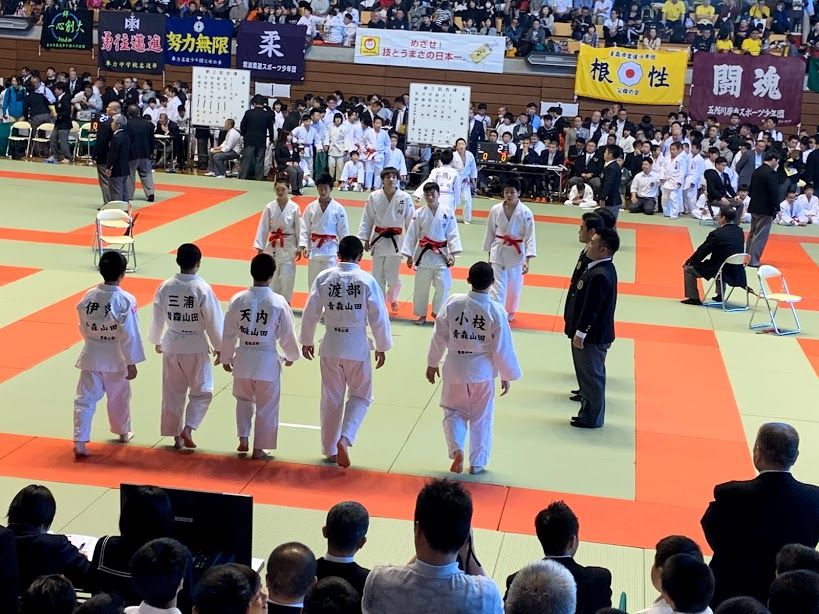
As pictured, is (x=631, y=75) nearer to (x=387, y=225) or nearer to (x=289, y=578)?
(x=387, y=225)

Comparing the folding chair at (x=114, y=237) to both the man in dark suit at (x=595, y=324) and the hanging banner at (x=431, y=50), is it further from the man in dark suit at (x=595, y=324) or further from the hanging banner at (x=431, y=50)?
the hanging banner at (x=431, y=50)

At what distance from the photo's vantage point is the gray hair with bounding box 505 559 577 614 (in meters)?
3.63

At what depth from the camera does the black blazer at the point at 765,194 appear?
16766mm

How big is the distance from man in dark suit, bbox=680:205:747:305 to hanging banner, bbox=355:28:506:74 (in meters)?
13.9

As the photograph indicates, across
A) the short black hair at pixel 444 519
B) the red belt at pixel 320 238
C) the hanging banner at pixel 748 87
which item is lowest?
the red belt at pixel 320 238

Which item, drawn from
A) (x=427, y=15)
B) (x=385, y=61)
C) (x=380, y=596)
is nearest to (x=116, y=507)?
(x=380, y=596)

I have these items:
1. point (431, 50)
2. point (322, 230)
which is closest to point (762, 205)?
point (322, 230)

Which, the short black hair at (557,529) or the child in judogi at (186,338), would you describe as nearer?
the short black hair at (557,529)

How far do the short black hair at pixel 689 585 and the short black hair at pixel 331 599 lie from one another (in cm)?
122

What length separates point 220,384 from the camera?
10.2 meters

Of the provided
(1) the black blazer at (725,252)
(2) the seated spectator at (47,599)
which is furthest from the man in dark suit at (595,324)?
(2) the seated spectator at (47,599)

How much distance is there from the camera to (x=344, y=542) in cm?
457

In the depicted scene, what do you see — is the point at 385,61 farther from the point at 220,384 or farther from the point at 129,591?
the point at 129,591

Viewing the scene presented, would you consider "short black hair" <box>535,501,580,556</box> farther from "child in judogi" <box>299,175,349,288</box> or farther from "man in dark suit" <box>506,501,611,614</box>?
"child in judogi" <box>299,175,349,288</box>
